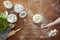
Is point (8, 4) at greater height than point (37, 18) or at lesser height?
greater

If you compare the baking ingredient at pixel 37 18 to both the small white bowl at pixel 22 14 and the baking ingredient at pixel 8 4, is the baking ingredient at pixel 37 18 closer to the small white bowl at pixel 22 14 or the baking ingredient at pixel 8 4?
the small white bowl at pixel 22 14

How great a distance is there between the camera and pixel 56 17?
4.16 feet

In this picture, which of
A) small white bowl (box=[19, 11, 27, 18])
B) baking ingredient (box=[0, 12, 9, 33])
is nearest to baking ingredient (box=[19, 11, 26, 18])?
small white bowl (box=[19, 11, 27, 18])

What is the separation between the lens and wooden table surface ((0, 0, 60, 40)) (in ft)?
4.11

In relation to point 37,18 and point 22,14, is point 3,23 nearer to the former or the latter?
point 22,14

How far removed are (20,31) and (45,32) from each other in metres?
0.21

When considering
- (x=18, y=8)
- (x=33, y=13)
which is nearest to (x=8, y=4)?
(x=18, y=8)

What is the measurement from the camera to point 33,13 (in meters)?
1.26

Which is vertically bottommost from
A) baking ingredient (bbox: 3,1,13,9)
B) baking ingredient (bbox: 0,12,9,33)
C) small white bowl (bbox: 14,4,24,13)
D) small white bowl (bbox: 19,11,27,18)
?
baking ingredient (bbox: 0,12,9,33)

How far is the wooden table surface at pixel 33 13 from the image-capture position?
1.25 metres

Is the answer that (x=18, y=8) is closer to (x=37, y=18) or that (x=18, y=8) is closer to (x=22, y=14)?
(x=22, y=14)

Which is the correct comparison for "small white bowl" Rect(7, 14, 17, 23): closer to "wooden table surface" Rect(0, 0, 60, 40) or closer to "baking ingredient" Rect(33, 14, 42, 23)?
"wooden table surface" Rect(0, 0, 60, 40)

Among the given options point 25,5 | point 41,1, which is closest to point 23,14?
point 25,5

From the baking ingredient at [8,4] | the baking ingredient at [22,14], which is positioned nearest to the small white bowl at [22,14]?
the baking ingredient at [22,14]
